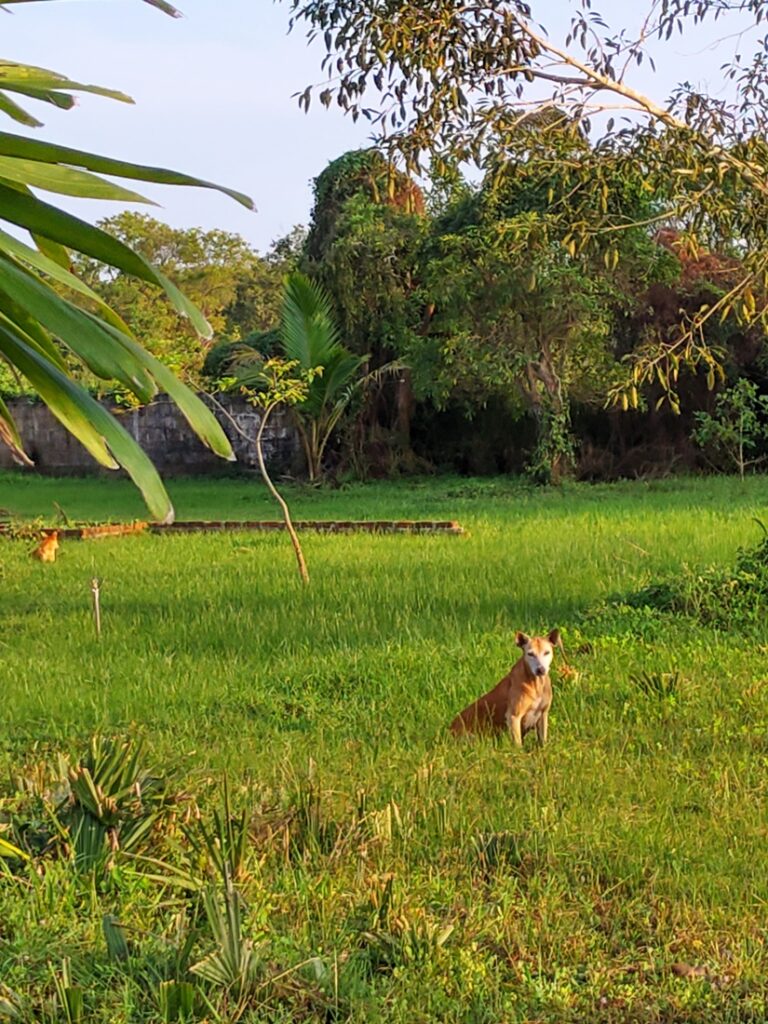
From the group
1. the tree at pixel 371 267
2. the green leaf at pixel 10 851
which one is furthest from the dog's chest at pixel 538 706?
the tree at pixel 371 267

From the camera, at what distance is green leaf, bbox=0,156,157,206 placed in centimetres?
190

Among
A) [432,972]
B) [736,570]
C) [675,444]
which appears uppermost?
[675,444]

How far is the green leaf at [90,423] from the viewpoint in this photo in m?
1.63

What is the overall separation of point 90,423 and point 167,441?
20125 mm

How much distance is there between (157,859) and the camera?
302cm

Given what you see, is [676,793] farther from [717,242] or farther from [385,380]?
[385,380]

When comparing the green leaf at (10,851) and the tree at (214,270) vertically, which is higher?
the tree at (214,270)

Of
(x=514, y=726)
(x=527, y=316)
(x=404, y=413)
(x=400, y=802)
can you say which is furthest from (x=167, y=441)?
(x=400, y=802)

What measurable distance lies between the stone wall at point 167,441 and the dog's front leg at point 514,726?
15828 millimetres

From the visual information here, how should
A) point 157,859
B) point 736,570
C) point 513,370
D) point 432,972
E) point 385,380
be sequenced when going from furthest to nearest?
point 385,380
point 513,370
point 736,570
point 157,859
point 432,972

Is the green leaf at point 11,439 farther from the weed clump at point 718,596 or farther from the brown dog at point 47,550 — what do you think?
the brown dog at point 47,550

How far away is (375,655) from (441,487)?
12.0 metres

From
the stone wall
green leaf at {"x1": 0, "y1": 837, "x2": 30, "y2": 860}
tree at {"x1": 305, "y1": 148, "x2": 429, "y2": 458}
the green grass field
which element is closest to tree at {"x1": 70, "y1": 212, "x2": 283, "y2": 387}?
the stone wall

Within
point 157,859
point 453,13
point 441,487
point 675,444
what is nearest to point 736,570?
point 453,13
